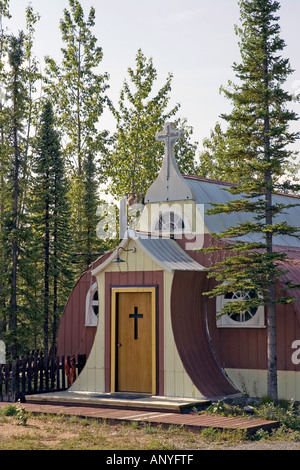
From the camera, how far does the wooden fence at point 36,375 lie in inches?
709

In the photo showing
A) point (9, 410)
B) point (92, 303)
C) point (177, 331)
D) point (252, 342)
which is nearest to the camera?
point (9, 410)

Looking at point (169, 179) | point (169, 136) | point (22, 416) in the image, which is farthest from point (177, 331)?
point (169, 136)

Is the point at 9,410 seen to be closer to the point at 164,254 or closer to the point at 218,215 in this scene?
the point at 164,254

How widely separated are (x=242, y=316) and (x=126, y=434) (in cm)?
582

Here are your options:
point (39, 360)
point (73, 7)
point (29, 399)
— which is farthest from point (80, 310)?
point (73, 7)

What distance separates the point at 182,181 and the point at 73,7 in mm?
24951

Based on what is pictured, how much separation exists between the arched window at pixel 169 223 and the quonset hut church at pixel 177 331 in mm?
221

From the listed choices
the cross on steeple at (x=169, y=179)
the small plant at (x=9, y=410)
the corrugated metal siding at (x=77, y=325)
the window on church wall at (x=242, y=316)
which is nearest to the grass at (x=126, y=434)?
the small plant at (x=9, y=410)

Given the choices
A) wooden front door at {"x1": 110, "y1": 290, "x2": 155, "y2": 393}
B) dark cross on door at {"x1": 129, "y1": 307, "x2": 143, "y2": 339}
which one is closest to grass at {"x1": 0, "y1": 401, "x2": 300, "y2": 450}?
wooden front door at {"x1": 110, "y1": 290, "x2": 155, "y2": 393}

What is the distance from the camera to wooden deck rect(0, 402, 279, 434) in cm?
1332

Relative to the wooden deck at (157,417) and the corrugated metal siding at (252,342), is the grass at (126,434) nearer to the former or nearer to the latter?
the wooden deck at (157,417)

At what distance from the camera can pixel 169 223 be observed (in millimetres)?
19703

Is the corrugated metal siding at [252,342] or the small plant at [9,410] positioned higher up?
the corrugated metal siding at [252,342]

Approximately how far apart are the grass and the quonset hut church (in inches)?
76.1
